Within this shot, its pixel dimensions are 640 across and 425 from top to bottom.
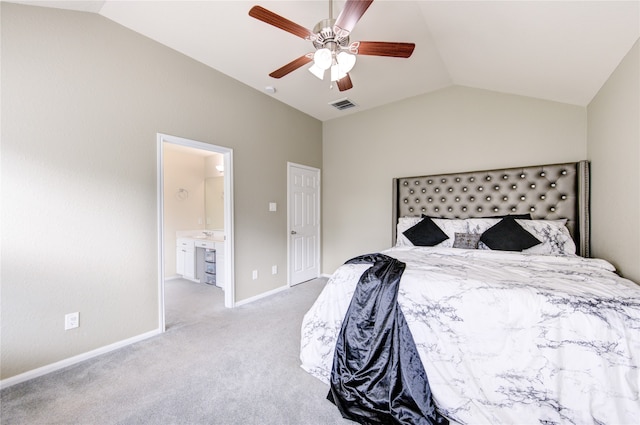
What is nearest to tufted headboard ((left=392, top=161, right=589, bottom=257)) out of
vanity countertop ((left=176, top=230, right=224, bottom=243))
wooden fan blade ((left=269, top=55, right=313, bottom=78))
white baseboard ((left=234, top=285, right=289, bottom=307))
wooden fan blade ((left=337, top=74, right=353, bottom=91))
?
wooden fan blade ((left=337, top=74, right=353, bottom=91))

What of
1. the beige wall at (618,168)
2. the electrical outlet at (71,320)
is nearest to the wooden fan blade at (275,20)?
the beige wall at (618,168)

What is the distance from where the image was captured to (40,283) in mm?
1886

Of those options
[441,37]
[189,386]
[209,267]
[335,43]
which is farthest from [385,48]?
[209,267]

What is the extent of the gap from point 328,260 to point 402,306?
3.02 m

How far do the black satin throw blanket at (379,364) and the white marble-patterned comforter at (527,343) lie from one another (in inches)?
2.8

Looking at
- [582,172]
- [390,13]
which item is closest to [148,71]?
[390,13]

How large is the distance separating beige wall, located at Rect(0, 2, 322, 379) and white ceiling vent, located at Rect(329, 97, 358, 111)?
1.72 m

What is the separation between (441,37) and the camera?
89.7 inches

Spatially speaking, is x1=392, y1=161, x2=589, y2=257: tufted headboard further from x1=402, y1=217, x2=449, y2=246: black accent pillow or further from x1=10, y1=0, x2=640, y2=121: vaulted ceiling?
x1=10, y1=0, x2=640, y2=121: vaulted ceiling

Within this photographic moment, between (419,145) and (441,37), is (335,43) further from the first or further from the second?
(419,145)

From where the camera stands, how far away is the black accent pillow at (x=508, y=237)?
95.4 inches

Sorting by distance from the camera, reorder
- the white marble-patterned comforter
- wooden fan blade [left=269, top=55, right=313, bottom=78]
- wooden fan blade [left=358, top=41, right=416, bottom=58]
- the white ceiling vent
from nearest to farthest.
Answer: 1. the white marble-patterned comforter
2. wooden fan blade [left=358, top=41, right=416, bottom=58]
3. wooden fan blade [left=269, top=55, right=313, bottom=78]
4. the white ceiling vent

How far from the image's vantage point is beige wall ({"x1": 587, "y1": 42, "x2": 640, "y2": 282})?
1631mm

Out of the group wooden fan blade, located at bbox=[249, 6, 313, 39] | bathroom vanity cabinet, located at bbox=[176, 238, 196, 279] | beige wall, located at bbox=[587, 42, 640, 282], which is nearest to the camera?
wooden fan blade, located at bbox=[249, 6, 313, 39]
